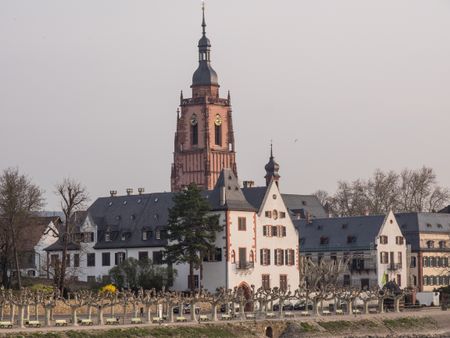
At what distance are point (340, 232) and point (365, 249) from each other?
4632 millimetres

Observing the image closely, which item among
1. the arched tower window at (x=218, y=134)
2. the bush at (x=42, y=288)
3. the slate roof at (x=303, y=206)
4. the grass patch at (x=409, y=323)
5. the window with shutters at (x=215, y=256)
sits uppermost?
the arched tower window at (x=218, y=134)

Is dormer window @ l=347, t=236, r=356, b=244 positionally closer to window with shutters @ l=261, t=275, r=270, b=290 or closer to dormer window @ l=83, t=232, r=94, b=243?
window with shutters @ l=261, t=275, r=270, b=290

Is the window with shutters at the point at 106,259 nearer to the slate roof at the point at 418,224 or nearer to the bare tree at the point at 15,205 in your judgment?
the bare tree at the point at 15,205

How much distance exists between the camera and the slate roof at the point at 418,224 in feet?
477

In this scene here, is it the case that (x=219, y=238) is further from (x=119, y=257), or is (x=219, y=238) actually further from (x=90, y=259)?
(x=90, y=259)

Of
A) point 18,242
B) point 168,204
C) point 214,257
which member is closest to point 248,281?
point 214,257

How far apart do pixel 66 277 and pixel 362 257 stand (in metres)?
32.1

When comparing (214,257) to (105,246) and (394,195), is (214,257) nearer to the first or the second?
(105,246)

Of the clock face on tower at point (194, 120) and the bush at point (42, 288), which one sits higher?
the clock face on tower at point (194, 120)

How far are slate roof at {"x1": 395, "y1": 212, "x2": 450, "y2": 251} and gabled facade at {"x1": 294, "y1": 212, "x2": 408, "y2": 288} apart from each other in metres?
3.99

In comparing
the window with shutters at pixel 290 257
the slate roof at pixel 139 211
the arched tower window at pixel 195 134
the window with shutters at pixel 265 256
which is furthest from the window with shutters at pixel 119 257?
the arched tower window at pixel 195 134

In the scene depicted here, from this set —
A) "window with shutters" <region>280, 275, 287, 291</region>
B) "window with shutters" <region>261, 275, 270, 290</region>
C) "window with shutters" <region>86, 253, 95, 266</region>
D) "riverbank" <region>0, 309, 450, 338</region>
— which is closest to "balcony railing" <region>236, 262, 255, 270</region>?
"window with shutters" <region>261, 275, 270, 290</region>

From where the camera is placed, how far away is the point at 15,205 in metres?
114

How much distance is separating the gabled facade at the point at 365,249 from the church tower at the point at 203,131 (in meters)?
38.0
